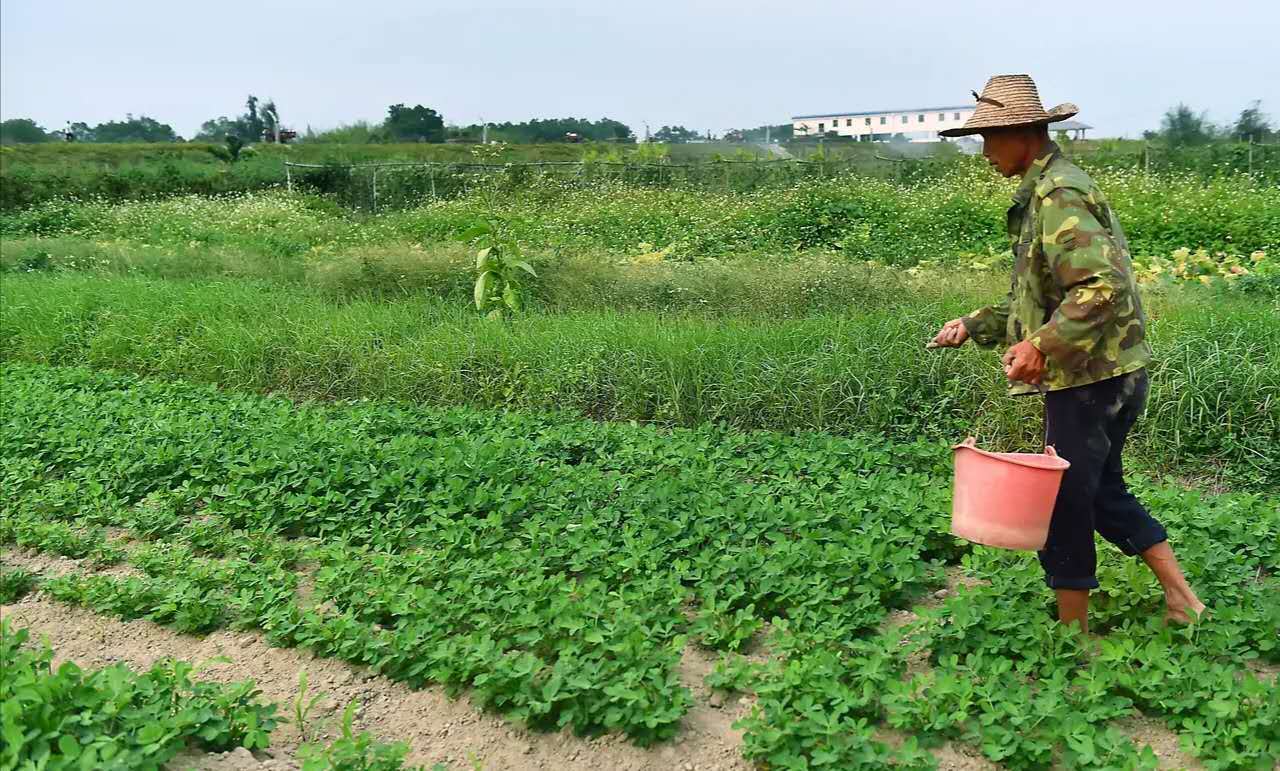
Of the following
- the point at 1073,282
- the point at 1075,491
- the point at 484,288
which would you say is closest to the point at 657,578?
the point at 1075,491

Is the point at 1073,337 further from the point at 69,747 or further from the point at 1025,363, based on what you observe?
the point at 69,747

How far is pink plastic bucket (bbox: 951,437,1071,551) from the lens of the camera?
2.99 meters

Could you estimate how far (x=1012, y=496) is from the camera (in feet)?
9.90

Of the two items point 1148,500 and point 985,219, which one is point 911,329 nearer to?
point 1148,500

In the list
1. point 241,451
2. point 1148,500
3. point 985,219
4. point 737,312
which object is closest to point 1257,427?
point 1148,500

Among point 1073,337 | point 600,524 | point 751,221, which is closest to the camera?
point 1073,337

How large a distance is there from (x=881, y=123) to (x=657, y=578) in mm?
25073

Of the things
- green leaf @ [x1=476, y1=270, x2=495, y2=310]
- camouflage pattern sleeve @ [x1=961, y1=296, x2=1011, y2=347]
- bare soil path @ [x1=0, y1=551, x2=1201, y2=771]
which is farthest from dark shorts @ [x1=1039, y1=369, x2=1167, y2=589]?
green leaf @ [x1=476, y1=270, x2=495, y2=310]

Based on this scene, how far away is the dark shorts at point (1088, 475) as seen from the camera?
316 centimetres

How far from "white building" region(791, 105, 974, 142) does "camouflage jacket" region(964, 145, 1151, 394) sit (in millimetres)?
14368

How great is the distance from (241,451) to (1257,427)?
18.1ft

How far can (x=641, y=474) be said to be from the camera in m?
5.04

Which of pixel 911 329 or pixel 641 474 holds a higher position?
pixel 911 329

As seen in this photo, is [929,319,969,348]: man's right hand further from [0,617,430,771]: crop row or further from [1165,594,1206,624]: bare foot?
[0,617,430,771]: crop row
